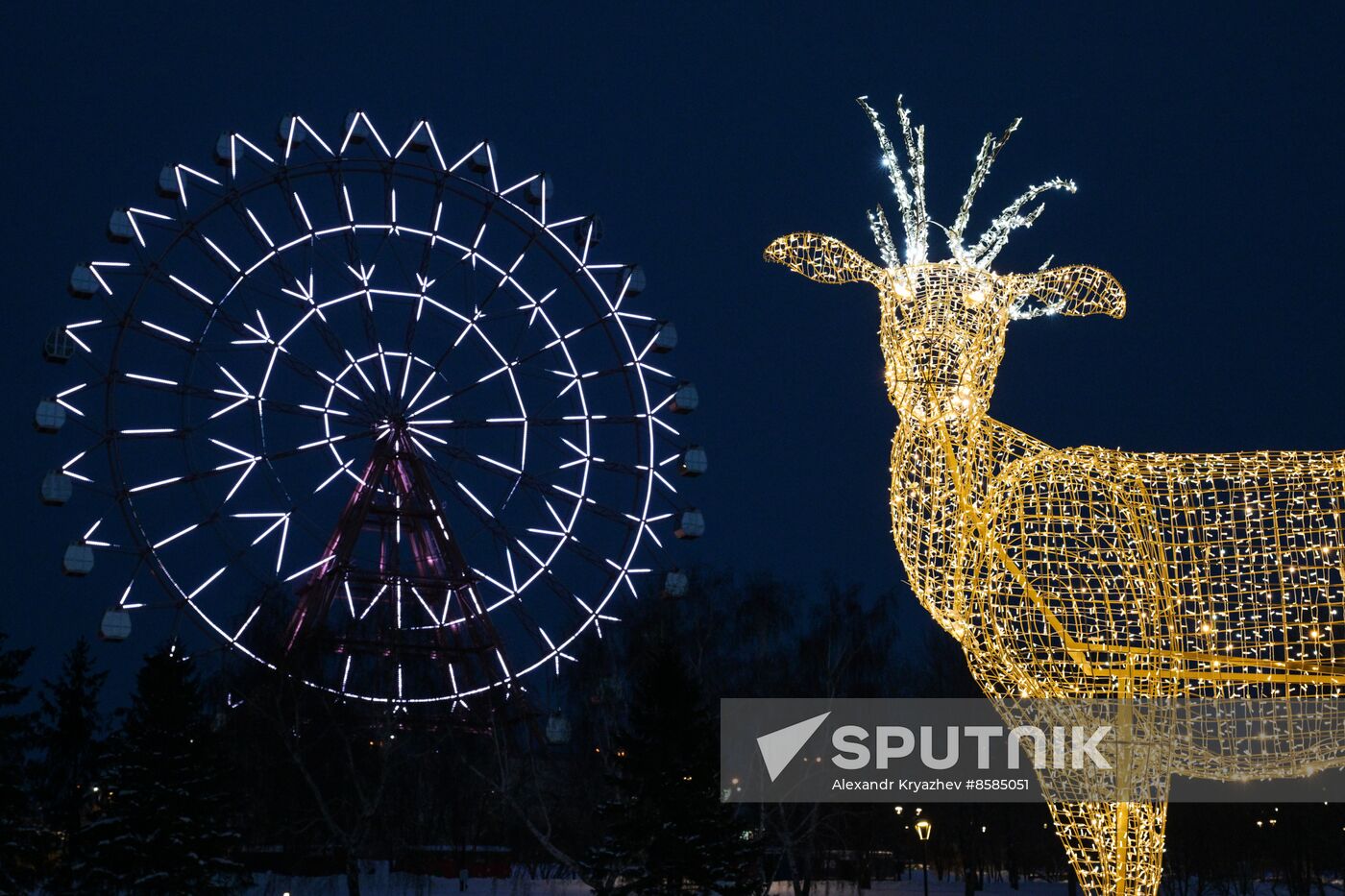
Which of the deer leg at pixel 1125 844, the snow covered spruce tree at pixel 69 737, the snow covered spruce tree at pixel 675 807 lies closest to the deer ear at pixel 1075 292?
the deer leg at pixel 1125 844

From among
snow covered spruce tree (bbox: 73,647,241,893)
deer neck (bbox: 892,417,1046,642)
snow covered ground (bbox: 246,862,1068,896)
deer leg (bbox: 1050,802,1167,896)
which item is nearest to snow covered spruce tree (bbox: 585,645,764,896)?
snow covered spruce tree (bbox: 73,647,241,893)

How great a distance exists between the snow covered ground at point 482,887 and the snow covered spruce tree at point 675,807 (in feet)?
20.6

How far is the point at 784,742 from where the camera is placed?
946 inches

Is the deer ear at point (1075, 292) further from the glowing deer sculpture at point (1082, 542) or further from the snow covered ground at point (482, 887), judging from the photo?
the snow covered ground at point (482, 887)

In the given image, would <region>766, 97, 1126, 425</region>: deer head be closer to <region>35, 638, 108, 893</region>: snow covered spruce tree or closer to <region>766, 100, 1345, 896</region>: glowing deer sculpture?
<region>766, 100, 1345, 896</region>: glowing deer sculpture

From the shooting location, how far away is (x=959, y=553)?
10.7 m

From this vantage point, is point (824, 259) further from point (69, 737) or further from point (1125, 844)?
point (69, 737)

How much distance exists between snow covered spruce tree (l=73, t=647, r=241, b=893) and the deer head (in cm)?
1103

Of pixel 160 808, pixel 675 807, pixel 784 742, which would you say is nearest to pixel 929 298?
pixel 675 807

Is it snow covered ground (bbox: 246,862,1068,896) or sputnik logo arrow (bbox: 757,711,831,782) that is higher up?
sputnik logo arrow (bbox: 757,711,831,782)

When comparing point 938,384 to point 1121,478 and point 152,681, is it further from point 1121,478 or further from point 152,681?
point 152,681

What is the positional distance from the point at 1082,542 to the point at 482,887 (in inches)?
1023

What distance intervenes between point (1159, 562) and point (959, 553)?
4.84 feet

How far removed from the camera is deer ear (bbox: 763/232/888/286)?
1087 centimetres
